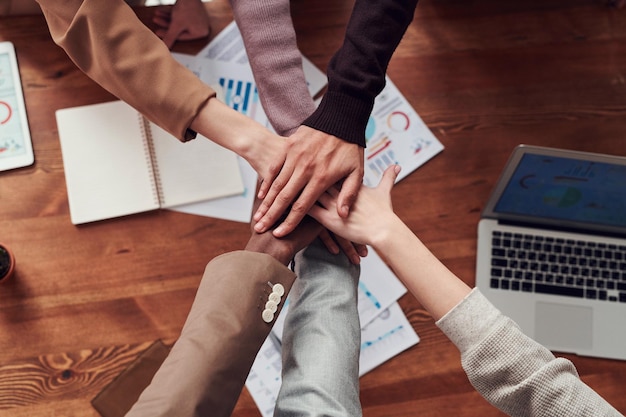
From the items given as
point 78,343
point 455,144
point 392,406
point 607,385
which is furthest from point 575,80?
point 78,343

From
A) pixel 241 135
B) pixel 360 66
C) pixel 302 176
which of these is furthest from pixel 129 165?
pixel 360 66

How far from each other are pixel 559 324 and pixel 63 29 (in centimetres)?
97

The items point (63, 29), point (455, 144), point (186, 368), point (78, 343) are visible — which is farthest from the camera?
point (455, 144)

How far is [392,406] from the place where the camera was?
1112 mm

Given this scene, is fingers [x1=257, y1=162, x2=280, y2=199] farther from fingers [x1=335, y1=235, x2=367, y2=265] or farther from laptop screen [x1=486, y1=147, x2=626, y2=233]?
laptop screen [x1=486, y1=147, x2=626, y2=233]

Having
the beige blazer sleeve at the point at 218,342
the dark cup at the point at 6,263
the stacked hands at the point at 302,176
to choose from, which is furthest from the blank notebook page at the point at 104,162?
the beige blazer sleeve at the point at 218,342

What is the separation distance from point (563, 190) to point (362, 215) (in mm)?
330

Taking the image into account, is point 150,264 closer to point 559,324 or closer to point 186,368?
point 186,368

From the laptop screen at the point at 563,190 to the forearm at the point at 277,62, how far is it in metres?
0.36

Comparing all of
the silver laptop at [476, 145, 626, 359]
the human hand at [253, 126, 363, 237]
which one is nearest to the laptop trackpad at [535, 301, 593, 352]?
the silver laptop at [476, 145, 626, 359]

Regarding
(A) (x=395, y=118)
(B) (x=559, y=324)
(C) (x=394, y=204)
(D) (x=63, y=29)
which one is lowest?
(B) (x=559, y=324)

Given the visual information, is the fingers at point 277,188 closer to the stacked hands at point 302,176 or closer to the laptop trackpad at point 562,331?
the stacked hands at point 302,176

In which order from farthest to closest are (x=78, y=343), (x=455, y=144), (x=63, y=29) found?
(x=455, y=144)
(x=78, y=343)
(x=63, y=29)

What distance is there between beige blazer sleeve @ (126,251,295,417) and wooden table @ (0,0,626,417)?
280mm
